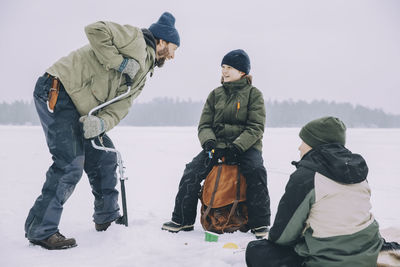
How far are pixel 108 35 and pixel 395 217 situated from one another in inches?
147

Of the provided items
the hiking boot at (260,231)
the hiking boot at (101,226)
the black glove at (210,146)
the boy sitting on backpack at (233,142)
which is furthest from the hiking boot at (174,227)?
the black glove at (210,146)

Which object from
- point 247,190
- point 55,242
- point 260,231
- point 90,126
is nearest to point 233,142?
point 247,190

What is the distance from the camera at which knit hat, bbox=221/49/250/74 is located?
3900 millimetres

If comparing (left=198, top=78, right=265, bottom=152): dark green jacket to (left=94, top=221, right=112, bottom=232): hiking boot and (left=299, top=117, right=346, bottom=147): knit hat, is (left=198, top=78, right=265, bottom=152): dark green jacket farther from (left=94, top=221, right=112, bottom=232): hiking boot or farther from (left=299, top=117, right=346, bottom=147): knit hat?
(left=299, top=117, right=346, bottom=147): knit hat

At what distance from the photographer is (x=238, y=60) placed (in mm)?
3896

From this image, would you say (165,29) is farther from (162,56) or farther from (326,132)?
(326,132)

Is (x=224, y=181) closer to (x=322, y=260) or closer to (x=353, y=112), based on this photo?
(x=322, y=260)

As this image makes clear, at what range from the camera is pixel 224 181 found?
3613 millimetres

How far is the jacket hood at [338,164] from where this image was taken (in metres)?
2.03

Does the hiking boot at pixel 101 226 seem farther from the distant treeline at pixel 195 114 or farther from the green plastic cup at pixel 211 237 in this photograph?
the distant treeline at pixel 195 114

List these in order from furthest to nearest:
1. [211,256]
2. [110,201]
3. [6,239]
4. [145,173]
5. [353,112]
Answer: [353,112] < [145,173] < [110,201] < [6,239] < [211,256]

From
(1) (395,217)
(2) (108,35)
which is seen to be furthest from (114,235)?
(1) (395,217)

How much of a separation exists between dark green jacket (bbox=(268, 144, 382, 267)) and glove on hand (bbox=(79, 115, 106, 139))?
1701 mm

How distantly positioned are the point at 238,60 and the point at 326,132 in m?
1.89
